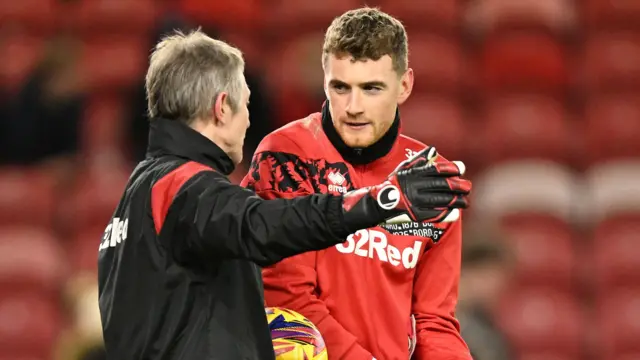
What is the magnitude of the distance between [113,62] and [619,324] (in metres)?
3.11

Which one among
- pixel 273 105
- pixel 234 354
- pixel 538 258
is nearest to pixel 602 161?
pixel 538 258

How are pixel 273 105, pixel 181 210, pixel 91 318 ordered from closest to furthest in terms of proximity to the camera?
pixel 181 210, pixel 91 318, pixel 273 105

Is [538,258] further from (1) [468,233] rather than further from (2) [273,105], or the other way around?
(2) [273,105]

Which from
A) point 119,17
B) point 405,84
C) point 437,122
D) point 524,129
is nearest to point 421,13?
point 437,122

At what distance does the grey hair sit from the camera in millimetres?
3168

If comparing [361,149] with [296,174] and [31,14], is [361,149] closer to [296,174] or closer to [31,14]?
[296,174]

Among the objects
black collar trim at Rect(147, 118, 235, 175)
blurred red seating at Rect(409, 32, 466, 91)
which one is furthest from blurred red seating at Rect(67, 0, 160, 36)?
black collar trim at Rect(147, 118, 235, 175)

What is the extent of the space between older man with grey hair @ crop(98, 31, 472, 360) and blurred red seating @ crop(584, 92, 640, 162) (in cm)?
403

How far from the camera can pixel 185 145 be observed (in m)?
3.14

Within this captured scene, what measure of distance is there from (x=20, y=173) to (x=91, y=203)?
52cm

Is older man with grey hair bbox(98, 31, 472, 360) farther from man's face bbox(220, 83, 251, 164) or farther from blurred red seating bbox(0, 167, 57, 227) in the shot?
blurred red seating bbox(0, 167, 57, 227)

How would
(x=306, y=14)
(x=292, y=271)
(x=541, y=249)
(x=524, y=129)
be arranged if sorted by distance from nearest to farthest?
(x=292, y=271) → (x=541, y=249) → (x=524, y=129) → (x=306, y=14)

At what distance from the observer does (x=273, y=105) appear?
639 cm

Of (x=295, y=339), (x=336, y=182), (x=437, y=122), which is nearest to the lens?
(x=295, y=339)
